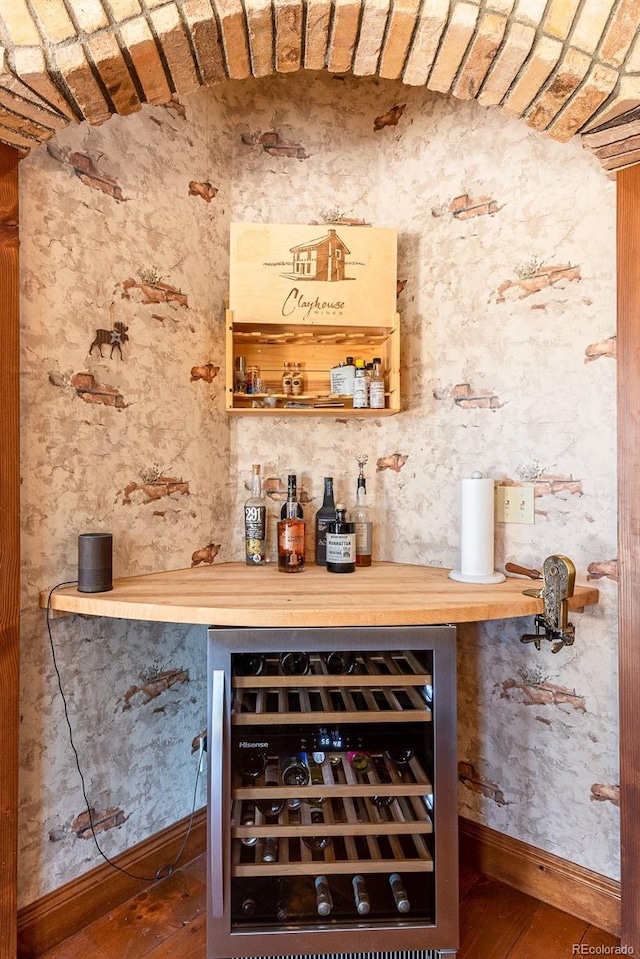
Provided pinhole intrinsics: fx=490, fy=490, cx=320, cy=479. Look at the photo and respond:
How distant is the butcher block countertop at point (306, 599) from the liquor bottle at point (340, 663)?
0.17 metres

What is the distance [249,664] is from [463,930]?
107 cm

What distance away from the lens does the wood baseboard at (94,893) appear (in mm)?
1413

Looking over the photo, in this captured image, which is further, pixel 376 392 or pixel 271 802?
pixel 376 392

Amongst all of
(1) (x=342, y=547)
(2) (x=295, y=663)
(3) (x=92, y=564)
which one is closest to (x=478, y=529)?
(1) (x=342, y=547)

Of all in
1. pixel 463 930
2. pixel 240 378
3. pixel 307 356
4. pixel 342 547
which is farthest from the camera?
pixel 307 356

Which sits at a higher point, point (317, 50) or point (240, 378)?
point (317, 50)

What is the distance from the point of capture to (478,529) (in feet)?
5.25

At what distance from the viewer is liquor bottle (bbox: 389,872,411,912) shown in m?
→ 1.34

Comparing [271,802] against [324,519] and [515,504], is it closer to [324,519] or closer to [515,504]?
[324,519]

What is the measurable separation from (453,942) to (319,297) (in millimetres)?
1992

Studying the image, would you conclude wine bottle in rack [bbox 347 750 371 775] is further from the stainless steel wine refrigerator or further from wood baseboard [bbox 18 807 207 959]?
wood baseboard [bbox 18 807 207 959]

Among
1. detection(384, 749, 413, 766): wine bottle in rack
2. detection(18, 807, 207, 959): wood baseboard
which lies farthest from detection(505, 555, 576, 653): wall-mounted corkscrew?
detection(18, 807, 207, 959): wood baseboard

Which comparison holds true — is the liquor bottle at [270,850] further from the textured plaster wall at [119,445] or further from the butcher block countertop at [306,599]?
the butcher block countertop at [306,599]

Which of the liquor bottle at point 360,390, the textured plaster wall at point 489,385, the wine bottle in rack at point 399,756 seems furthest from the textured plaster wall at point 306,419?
the wine bottle in rack at point 399,756
